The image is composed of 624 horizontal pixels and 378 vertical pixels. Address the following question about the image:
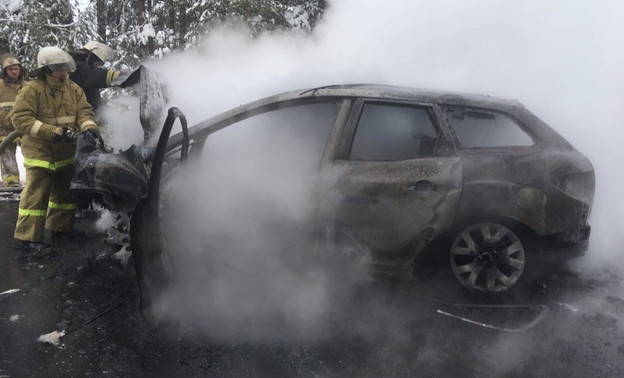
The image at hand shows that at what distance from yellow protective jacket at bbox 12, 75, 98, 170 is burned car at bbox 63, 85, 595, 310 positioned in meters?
1.50

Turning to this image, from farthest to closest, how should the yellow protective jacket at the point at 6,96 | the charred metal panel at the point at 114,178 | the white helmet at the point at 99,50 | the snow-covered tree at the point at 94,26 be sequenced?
the snow-covered tree at the point at 94,26 → the yellow protective jacket at the point at 6,96 → the white helmet at the point at 99,50 → the charred metal panel at the point at 114,178

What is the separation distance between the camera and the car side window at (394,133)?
141 inches

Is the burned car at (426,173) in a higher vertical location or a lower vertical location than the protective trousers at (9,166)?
higher

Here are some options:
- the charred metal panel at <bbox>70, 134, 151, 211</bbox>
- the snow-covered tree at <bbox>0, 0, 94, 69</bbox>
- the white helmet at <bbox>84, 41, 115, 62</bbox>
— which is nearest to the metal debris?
the charred metal panel at <bbox>70, 134, 151, 211</bbox>

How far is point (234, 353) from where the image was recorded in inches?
120

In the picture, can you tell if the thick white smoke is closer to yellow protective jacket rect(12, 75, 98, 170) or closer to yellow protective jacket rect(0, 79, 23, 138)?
yellow protective jacket rect(12, 75, 98, 170)

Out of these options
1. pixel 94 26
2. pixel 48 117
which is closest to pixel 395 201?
pixel 48 117

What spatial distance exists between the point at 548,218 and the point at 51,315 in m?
3.70

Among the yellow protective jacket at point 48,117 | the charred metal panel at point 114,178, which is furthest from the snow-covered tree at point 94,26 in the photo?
the charred metal panel at point 114,178

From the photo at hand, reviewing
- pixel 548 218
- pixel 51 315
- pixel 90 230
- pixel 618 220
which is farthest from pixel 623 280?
pixel 90 230

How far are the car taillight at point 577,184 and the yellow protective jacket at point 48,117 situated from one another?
13.7ft

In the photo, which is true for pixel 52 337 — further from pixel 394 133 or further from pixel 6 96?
pixel 6 96

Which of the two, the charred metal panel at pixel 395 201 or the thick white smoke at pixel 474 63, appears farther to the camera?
the thick white smoke at pixel 474 63

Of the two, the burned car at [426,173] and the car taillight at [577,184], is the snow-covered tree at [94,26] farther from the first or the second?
the car taillight at [577,184]
